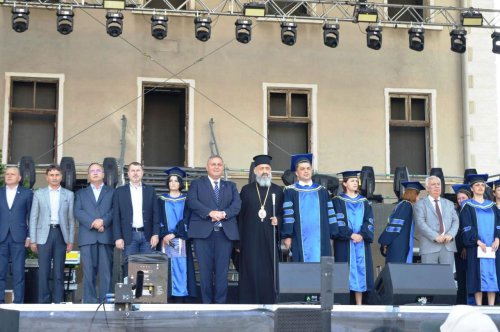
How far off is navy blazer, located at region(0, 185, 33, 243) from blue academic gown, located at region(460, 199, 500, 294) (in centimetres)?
532

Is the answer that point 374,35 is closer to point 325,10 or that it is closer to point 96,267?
point 325,10

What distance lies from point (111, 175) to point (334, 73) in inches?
228

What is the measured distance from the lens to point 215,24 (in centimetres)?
1997

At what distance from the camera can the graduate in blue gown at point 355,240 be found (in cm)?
1258

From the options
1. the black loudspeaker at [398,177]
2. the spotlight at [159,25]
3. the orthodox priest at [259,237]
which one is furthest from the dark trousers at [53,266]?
the black loudspeaker at [398,177]

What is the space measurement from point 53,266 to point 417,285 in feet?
14.5

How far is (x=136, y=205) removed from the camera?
485 inches

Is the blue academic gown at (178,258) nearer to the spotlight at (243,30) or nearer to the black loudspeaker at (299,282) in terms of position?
the black loudspeaker at (299,282)

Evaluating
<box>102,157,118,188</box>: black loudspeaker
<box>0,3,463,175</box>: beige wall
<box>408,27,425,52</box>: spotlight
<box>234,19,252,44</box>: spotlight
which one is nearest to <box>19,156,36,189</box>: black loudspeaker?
<box>102,157,118,188</box>: black loudspeaker

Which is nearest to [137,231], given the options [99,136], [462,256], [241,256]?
[241,256]

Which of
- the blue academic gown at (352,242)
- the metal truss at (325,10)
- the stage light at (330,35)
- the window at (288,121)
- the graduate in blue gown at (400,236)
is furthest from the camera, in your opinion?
the window at (288,121)

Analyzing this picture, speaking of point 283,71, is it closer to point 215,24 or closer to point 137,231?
point 215,24

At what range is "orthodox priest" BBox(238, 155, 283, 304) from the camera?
12.2 meters

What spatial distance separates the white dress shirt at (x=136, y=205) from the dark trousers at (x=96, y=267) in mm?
410
